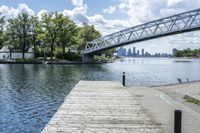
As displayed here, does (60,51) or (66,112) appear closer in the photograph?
(66,112)

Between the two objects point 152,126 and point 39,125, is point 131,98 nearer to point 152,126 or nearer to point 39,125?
point 39,125

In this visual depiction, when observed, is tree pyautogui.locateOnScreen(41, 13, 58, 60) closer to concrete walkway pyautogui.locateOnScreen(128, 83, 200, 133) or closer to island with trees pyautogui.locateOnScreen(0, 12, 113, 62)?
island with trees pyautogui.locateOnScreen(0, 12, 113, 62)

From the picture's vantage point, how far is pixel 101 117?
15.6m

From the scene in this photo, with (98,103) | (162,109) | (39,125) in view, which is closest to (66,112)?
(39,125)

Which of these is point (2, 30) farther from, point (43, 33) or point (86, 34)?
point (86, 34)

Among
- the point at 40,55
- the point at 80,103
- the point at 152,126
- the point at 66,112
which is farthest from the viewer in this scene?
the point at 40,55

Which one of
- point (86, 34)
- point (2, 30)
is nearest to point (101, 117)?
point (2, 30)

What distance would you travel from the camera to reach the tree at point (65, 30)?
10988 cm

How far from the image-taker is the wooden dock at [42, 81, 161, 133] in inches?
525

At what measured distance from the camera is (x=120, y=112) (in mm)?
16844

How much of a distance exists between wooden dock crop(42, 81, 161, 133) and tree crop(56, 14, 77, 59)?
89499 mm

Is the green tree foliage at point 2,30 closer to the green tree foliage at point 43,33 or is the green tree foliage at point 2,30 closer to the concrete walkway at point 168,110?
the green tree foliage at point 43,33

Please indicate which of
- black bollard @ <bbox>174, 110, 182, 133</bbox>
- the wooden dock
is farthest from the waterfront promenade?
black bollard @ <bbox>174, 110, 182, 133</bbox>

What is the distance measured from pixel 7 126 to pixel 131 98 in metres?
7.65
